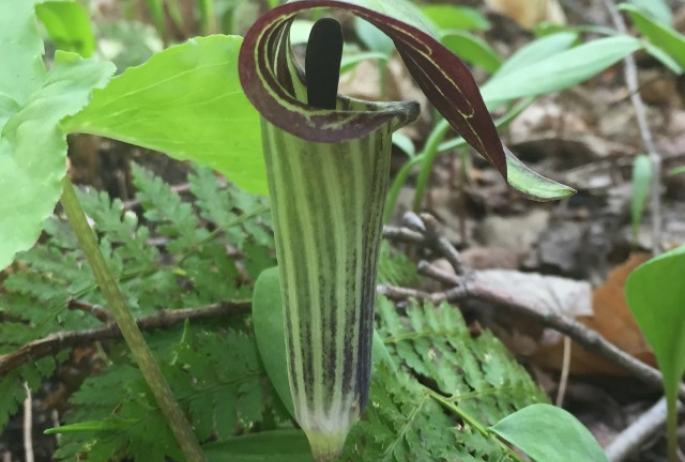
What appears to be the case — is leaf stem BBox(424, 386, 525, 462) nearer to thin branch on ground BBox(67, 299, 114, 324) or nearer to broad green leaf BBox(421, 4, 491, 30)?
thin branch on ground BBox(67, 299, 114, 324)

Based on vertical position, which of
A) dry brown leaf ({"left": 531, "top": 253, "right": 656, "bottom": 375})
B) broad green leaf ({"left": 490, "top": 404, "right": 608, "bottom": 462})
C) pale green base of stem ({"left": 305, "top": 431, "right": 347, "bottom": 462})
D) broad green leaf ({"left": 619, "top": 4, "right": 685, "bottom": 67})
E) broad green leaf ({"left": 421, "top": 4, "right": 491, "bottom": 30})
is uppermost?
broad green leaf ({"left": 619, "top": 4, "right": 685, "bottom": 67})

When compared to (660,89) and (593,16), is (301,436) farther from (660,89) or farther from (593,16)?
(593,16)

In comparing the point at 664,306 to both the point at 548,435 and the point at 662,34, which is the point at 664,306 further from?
the point at 662,34

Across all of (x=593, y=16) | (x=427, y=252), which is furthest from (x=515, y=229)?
(x=593, y=16)

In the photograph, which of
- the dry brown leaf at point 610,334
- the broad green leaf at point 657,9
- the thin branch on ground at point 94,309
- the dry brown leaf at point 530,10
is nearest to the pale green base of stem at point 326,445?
the thin branch on ground at point 94,309

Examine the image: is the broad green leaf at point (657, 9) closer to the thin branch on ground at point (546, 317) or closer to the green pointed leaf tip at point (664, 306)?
the thin branch on ground at point (546, 317)

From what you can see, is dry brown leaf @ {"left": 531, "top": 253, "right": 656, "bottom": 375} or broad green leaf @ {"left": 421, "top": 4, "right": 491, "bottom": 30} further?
broad green leaf @ {"left": 421, "top": 4, "right": 491, "bottom": 30}

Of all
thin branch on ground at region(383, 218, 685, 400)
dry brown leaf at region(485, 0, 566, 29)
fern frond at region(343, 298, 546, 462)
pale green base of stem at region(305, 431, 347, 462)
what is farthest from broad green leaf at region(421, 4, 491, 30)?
pale green base of stem at region(305, 431, 347, 462)
